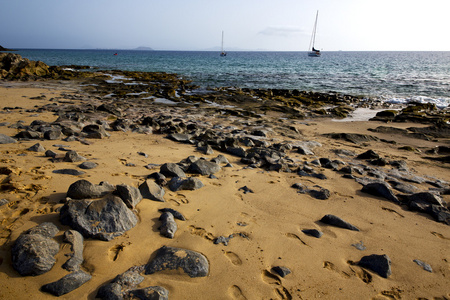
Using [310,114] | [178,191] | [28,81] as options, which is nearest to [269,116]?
[310,114]

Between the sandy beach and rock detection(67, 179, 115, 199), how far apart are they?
0.13 meters

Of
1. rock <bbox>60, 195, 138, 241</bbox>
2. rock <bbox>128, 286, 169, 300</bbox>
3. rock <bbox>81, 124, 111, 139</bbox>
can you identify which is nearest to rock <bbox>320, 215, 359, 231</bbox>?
rock <bbox>128, 286, 169, 300</bbox>

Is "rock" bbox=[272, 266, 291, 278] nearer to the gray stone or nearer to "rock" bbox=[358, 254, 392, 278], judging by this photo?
"rock" bbox=[358, 254, 392, 278]

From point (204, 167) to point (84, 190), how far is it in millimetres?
2138

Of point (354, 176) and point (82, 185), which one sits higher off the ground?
point (82, 185)

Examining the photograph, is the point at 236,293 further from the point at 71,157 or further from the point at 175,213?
the point at 71,157

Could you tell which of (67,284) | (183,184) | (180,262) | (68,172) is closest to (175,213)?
(183,184)

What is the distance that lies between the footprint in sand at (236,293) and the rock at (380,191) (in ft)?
11.2

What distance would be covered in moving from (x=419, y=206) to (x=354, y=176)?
4.49ft

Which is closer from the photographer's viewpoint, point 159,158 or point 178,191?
point 178,191

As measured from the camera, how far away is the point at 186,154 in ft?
19.7

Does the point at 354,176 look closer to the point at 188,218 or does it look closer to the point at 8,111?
the point at 188,218

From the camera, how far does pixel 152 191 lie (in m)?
3.73

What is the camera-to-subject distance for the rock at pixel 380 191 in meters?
4.55
